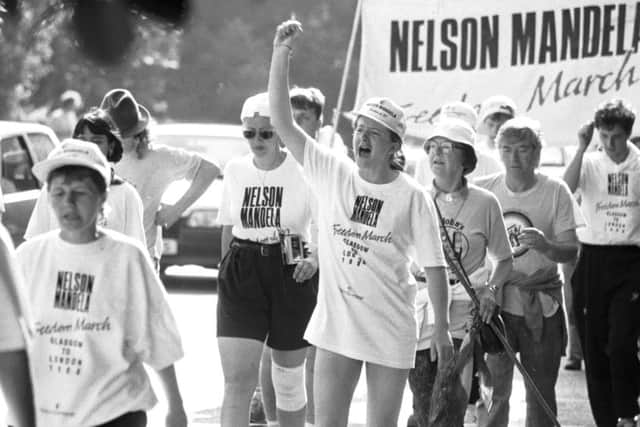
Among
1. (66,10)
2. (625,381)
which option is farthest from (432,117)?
(66,10)

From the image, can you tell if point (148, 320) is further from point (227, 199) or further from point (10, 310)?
point (227, 199)

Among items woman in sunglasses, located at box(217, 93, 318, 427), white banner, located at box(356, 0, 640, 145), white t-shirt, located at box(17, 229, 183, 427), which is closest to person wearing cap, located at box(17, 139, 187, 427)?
white t-shirt, located at box(17, 229, 183, 427)

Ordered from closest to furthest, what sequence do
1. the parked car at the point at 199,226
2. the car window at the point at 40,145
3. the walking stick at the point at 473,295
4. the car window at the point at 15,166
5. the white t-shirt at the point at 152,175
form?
1. the walking stick at the point at 473,295
2. the white t-shirt at the point at 152,175
3. the car window at the point at 15,166
4. the car window at the point at 40,145
5. the parked car at the point at 199,226

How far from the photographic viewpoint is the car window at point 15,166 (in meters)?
12.6

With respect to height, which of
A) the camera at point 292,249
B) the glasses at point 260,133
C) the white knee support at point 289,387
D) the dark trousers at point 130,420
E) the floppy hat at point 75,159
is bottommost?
the white knee support at point 289,387

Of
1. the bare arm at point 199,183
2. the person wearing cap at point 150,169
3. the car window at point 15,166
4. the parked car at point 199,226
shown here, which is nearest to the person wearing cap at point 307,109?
the bare arm at point 199,183

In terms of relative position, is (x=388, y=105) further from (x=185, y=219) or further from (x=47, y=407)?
(x=185, y=219)

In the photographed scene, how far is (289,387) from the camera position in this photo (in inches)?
297

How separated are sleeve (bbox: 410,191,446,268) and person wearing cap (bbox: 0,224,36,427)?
2492 millimetres

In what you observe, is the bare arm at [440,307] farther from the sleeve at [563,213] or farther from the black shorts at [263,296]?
the sleeve at [563,213]

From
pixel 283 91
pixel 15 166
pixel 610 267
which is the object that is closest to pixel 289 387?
pixel 283 91

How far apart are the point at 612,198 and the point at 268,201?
7.88ft

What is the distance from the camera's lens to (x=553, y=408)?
25.3ft

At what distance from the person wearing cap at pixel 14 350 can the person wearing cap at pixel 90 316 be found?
53 centimetres
